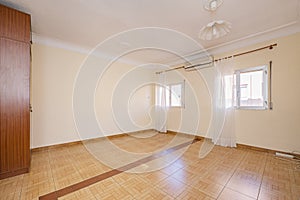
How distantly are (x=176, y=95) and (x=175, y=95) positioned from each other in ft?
0.15

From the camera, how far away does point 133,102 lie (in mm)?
4781

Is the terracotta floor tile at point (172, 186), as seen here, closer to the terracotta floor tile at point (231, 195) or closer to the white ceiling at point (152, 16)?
the terracotta floor tile at point (231, 195)

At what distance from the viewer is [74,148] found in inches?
124

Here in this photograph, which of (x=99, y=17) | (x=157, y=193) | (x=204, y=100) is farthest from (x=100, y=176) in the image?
(x=204, y=100)

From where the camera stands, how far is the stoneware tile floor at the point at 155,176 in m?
1.57

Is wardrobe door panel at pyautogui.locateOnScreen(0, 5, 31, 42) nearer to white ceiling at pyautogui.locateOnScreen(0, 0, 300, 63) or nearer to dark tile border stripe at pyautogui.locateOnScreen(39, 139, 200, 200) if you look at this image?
white ceiling at pyautogui.locateOnScreen(0, 0, 300, 63)

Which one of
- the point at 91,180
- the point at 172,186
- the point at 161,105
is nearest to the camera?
the point at 172,186

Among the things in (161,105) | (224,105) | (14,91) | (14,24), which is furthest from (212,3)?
(161,105)

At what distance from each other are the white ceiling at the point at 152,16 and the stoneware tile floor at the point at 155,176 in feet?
8.10

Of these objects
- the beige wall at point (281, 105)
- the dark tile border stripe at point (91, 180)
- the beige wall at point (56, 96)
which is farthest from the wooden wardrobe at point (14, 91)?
the beige wall at point (281, 105)

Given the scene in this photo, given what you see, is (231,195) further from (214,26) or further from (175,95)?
(175,95)

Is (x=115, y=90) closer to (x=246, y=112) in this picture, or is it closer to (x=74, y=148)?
(x=74, y=148)

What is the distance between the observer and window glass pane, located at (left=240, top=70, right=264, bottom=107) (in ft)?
9.64

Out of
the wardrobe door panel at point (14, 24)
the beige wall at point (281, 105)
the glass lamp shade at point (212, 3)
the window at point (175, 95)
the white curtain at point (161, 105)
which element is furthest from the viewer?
the white curtain at point (161, 105)
